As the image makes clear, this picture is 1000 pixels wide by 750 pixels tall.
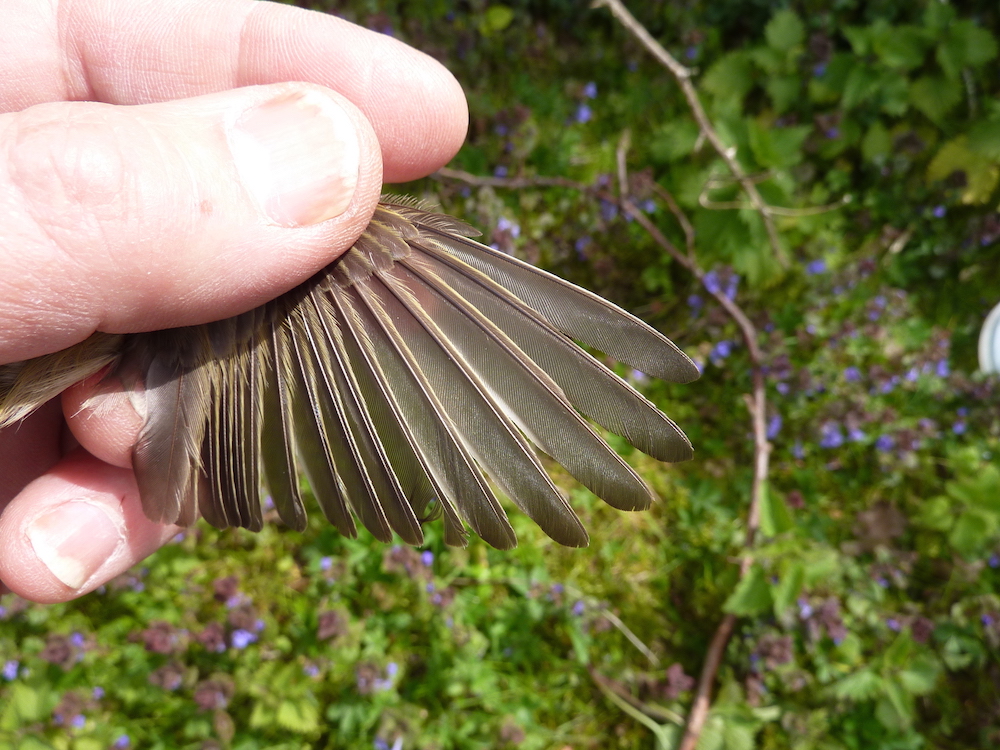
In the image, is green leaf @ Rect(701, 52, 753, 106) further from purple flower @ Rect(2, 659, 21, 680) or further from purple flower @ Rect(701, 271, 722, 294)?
purple flower @ Rect(2, 659, 21, 680)

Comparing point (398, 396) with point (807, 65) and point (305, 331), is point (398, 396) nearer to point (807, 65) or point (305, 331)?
point (305, 331)

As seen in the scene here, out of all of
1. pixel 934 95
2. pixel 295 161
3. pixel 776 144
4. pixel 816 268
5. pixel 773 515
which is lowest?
pixel 773 515

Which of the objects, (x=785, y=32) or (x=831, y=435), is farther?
(x=785, y=32)

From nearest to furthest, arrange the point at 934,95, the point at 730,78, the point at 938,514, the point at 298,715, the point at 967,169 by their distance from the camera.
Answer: the point at 298,715
the point at 938,514
the point at 967,169
the point at 934,95
the point at 730,78

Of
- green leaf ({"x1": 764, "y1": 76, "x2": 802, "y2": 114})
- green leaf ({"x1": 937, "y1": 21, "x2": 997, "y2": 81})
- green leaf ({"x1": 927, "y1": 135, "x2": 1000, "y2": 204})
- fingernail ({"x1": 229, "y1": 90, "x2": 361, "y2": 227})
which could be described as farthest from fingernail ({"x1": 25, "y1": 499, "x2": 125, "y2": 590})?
green leaf ({"x1": 937, "y1": 21, "x2": 997, "y2": 81})

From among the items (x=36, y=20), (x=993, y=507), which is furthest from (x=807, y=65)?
(x=36, y=20)

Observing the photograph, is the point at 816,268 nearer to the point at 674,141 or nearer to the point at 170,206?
the point at 674,141

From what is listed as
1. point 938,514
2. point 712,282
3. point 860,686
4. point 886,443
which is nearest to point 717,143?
point 712,282
